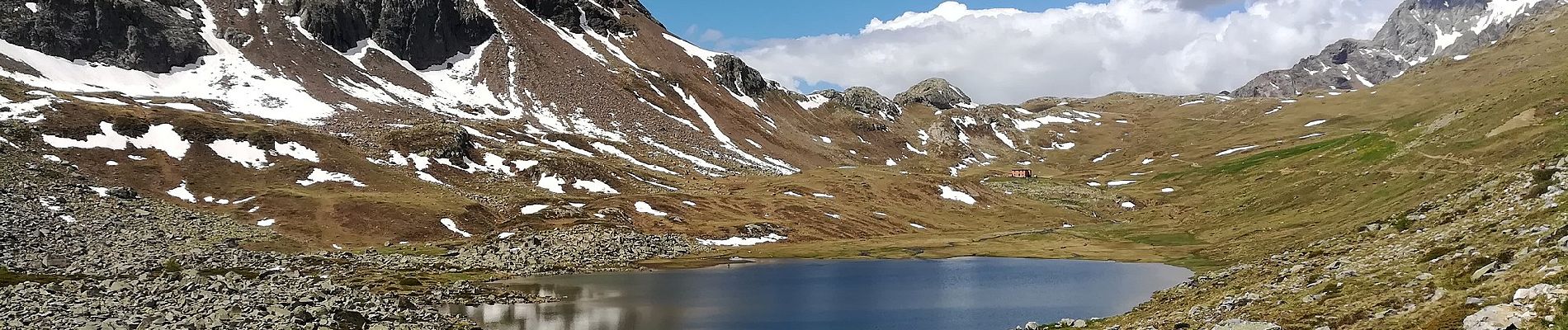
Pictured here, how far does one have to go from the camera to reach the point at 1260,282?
51.1 meters

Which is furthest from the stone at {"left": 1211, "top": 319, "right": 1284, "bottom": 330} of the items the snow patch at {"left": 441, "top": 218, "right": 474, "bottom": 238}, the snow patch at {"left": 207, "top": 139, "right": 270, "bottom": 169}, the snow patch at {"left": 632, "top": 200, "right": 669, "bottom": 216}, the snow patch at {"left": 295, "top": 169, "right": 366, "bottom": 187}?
the snow patch at {"left": 207, "top": 139, "right": 270, "bottom": 169}

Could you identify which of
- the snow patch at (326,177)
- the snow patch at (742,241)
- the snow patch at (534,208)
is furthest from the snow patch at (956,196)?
the snow patch at (326,177)

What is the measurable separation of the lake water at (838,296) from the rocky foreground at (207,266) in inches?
283

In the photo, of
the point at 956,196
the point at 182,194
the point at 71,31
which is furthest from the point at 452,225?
the point at 71,31

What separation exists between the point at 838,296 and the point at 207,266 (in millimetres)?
55633

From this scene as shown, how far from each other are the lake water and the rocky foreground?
283 inches

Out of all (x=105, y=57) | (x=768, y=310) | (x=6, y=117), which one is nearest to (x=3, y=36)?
(x=105, y=57)

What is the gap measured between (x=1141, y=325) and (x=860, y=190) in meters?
142

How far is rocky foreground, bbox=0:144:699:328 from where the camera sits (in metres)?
58.2

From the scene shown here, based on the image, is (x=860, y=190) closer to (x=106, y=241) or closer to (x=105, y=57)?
(x=106, y=241)

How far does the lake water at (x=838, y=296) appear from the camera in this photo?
69.2 meters

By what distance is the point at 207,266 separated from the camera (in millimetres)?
89375

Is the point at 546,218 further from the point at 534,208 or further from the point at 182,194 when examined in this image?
the point at 182,194

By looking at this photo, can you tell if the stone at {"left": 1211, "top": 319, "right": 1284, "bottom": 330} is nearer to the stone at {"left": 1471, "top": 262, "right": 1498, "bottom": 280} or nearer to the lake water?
the stone at {"left": 1471, "top": 262, "right": 1498, "bottom": 280}
